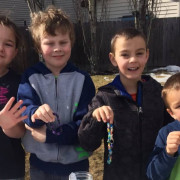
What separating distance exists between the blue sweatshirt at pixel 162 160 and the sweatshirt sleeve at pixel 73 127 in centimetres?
57

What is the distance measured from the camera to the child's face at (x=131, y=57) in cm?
211

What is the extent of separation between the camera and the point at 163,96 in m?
1.96

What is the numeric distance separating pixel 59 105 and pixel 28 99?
23 cm

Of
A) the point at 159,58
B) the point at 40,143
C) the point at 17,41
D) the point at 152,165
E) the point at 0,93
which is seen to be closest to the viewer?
the point at 152,165

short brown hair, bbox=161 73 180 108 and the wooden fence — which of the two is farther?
the wooden fence

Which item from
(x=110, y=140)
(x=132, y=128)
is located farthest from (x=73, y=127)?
(x=132, y=128)

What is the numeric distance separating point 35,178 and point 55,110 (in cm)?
56

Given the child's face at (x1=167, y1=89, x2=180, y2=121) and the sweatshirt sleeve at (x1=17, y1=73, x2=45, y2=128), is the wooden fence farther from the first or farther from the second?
the child's face at (x1=167, y1=89, x2=180, y2=121)

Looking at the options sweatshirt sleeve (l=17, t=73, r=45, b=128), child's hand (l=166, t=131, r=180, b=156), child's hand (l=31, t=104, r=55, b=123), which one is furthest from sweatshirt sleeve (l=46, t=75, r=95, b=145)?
child's hand (l=166, t=131, r=180, b=156)

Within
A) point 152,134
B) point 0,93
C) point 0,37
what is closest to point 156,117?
point 152,134

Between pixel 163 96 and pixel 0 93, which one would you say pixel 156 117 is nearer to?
pixel 163 96

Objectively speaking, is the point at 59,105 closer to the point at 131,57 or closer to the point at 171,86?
the point at 131,57

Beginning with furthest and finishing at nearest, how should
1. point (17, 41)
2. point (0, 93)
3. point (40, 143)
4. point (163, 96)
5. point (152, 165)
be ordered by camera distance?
point (17, 41), point (0, 93), point (40, 143), point (163, 96), point (152, 165)

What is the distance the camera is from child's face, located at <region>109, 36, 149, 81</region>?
211 cm
